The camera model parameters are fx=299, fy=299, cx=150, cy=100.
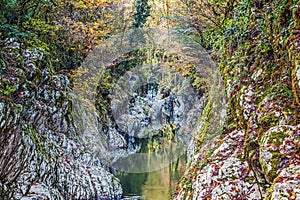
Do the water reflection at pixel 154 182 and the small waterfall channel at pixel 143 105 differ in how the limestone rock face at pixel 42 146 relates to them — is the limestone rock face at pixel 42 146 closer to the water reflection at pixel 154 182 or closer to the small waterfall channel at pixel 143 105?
the water reflection at pixel 154 182


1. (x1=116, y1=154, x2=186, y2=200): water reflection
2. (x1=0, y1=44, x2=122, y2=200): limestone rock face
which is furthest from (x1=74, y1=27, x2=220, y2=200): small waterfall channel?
(x1=0, y1=44, x2=122, y2=200): limestone rock face

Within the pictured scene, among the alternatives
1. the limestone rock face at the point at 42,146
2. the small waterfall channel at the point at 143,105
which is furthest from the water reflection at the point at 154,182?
the limestone rock face at the point at 42,146

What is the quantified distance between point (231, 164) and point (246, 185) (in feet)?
1.39

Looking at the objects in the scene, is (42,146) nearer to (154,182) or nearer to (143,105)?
(154,182)

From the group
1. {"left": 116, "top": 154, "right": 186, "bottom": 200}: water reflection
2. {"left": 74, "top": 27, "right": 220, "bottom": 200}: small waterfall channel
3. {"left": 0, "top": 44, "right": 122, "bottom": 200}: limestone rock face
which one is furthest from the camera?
{"left": 74, "top": 27, "right": 220, "bottom": 200}: small waterfall channel

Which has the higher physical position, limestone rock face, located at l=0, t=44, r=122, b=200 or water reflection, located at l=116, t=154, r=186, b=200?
limestone rock face, located at l=0, t=44, r=122, b=200

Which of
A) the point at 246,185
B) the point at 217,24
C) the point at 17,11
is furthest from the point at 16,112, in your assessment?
the point at 217,24

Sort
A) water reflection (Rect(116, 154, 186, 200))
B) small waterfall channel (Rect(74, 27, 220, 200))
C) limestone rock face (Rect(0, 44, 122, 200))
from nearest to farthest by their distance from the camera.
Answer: limestone rock face (Rect(0, 44, 122, 200))
water reflection (Rect(116, 154, 186, 200))
small waterfall channel (Rect(74, 27, 220, 200))

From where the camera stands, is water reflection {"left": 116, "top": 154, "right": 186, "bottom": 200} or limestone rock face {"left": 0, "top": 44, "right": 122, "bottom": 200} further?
water reflection {"left": 116, "top": 154, "right": 186, "bottom": 200}

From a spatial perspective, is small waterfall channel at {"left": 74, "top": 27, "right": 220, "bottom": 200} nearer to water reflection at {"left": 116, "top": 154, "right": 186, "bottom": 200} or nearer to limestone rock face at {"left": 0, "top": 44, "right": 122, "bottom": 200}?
water reflection at {"left": 116, "top": 154, "right": 186, "bottom": 200}

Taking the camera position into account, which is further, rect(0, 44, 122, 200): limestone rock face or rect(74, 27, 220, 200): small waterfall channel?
rect(74, 27, 220, 200): small waterfall channel

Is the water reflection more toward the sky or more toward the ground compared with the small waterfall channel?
more toward the ground

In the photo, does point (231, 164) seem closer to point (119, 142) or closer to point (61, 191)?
point (61, 191)

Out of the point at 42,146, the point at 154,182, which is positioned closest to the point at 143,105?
the point at 154,182
